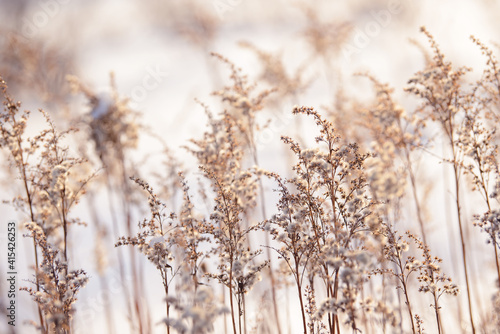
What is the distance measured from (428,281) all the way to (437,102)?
299cm

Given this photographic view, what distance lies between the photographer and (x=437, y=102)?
23.6 feet

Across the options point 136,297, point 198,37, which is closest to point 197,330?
point 136,297

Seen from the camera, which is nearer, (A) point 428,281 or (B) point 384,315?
(B) point 384,315

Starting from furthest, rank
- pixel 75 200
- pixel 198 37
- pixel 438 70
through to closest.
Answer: pixel 198 37
pixel 438 70
pixel 75 200

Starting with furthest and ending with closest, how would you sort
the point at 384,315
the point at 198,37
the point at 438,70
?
1. the point at 198,37
2. the point at 438,70
3. the point at 384,315

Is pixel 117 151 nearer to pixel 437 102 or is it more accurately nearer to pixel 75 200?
pixel 75 200

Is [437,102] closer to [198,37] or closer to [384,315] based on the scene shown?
[384,315]

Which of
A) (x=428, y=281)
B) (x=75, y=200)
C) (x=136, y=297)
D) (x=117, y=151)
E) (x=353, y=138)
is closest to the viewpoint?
(x=428, y=281)

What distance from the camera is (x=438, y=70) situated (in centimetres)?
708

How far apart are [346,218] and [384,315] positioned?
1.23 meters

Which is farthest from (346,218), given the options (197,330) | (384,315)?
(197,330)

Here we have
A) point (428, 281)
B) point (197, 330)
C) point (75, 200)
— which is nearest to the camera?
point (197, 330)

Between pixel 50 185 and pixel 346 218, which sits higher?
pixel 50 185

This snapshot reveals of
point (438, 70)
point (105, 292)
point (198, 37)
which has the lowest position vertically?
point (105, 292)
